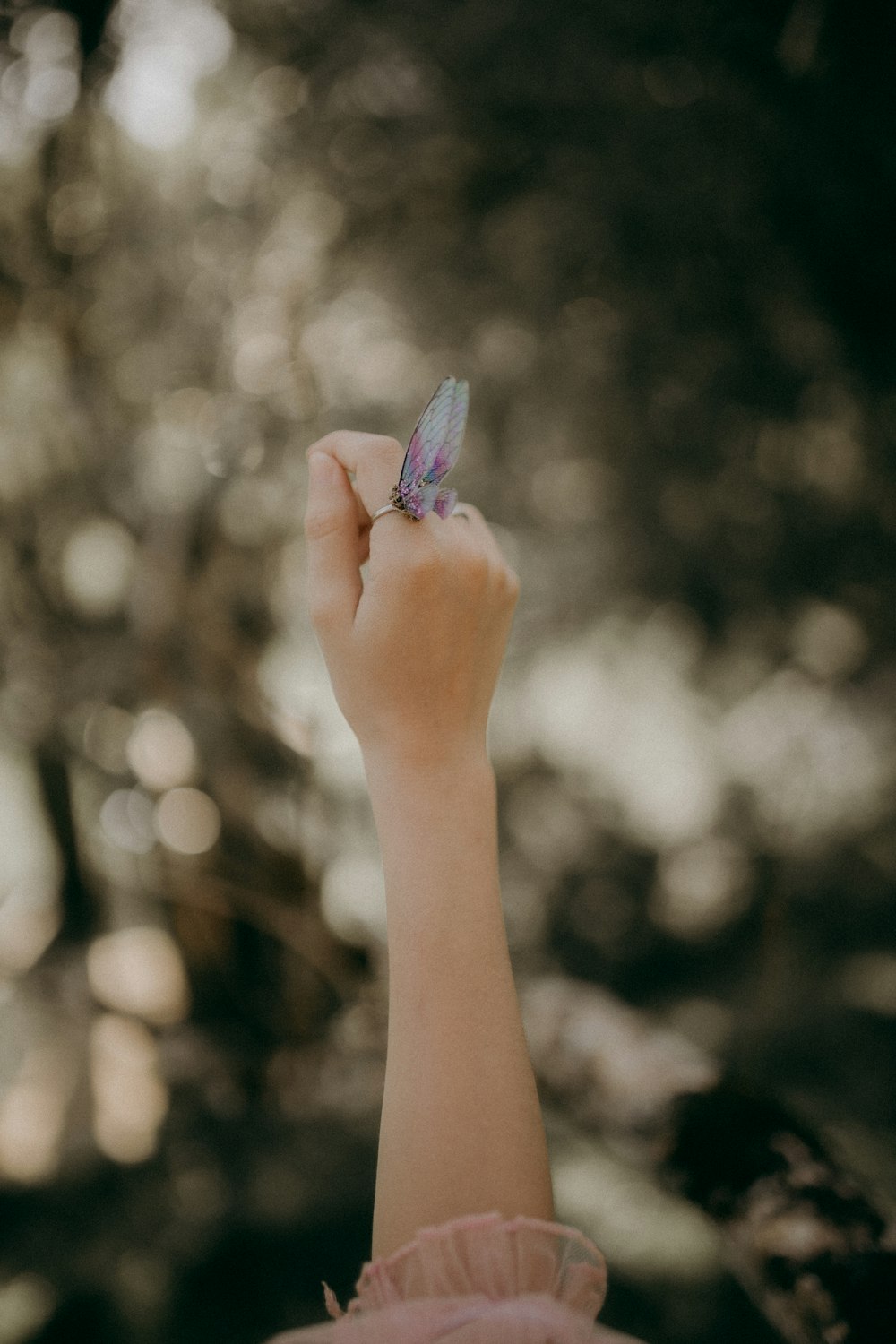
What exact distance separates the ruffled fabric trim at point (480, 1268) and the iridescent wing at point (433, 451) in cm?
54

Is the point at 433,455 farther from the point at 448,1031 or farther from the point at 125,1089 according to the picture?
the point at 125,1089

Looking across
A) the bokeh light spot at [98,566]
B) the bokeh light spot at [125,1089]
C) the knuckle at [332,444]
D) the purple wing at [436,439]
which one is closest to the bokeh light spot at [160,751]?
the bokeh light spot at [98,566]

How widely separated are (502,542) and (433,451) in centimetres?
109

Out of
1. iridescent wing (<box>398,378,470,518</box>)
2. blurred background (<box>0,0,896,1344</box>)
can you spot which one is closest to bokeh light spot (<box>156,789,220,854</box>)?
blurred background (<box>0,0,896,1344</box>)

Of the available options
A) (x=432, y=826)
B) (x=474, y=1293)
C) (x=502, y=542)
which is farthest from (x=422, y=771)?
(x=502, y=542)

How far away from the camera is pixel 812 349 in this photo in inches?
64.9

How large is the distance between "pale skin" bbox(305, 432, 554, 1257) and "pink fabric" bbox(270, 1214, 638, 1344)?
18mm

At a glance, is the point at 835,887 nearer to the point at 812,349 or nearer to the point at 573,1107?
the point at 573,1107

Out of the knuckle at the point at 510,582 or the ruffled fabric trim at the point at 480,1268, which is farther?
the knuckle at the point at 510,582

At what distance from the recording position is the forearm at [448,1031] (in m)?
0.56

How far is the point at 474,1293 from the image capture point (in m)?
0.54

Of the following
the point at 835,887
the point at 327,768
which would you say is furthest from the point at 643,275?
the point at 835,887

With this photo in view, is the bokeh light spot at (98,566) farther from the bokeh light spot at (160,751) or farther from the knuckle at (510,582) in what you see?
the knuckle at (510,582)

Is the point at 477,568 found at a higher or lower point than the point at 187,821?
higher
